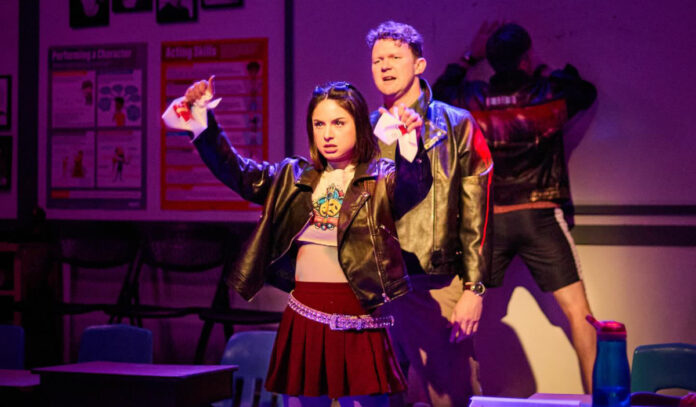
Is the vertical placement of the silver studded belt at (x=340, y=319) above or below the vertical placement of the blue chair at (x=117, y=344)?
above

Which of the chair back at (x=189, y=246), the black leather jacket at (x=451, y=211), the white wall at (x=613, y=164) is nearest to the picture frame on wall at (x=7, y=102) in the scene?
the chair back at (x=189, y=246)

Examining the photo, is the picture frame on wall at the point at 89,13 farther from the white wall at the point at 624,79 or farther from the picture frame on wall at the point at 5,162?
the white wall at the point at 624,79

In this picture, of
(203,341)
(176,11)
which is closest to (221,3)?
(176,11)

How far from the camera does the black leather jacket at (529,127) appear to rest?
14.6 feet

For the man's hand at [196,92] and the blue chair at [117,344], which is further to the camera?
the blue chair at [117,344]

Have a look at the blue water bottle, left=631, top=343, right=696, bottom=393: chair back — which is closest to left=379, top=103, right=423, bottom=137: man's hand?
the blue water bottle

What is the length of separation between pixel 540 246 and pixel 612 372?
265 centimetres

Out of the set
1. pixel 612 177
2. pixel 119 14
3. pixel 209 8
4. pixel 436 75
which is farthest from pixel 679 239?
pixel 119 14

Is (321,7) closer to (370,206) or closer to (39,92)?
(39,92)

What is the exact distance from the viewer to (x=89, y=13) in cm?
601

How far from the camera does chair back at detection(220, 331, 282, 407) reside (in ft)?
11.7

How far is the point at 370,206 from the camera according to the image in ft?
8.35

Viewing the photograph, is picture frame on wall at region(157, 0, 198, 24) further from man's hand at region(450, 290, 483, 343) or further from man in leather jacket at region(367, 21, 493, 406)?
man's hand at region(450, 290, 483, 343)

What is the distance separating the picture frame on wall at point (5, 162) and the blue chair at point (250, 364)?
341cm
